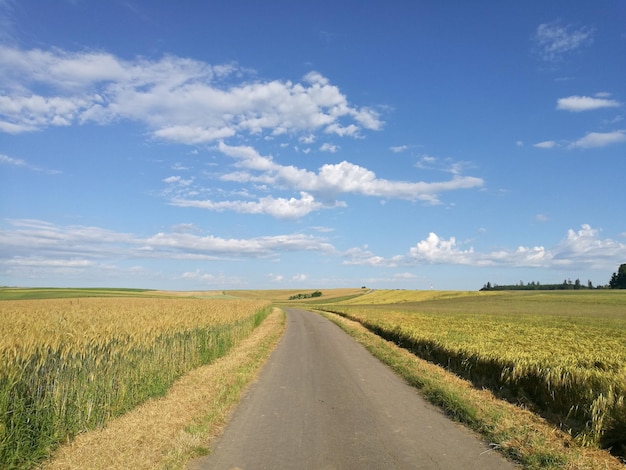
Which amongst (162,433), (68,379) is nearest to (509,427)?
(162,433)

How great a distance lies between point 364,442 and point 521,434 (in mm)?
2863

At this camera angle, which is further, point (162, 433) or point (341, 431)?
point (341, 431)

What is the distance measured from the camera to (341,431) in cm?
805

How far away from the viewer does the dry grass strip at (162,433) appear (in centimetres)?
650

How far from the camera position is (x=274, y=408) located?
32.0 feet

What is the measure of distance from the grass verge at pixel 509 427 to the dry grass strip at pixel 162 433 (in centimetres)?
483

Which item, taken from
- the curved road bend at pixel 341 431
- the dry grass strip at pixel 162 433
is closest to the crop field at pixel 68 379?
the dry grass strip at pixel 162 433

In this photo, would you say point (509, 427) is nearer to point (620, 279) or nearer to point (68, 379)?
point (68, 379)

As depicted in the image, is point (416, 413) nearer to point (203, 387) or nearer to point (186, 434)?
point (186, 434)

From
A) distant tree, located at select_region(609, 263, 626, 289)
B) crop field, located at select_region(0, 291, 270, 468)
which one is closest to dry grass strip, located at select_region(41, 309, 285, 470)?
crop field, located at select_region(0, 291, 270, 468)

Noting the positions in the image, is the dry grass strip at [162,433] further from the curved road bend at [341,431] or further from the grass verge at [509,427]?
the grass verge at [509,427]

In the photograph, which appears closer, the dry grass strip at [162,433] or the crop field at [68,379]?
the dry grass strip at [162,433]

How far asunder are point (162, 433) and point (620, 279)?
17689 centimetres

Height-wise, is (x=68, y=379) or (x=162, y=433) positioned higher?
(x=68, y=379)
